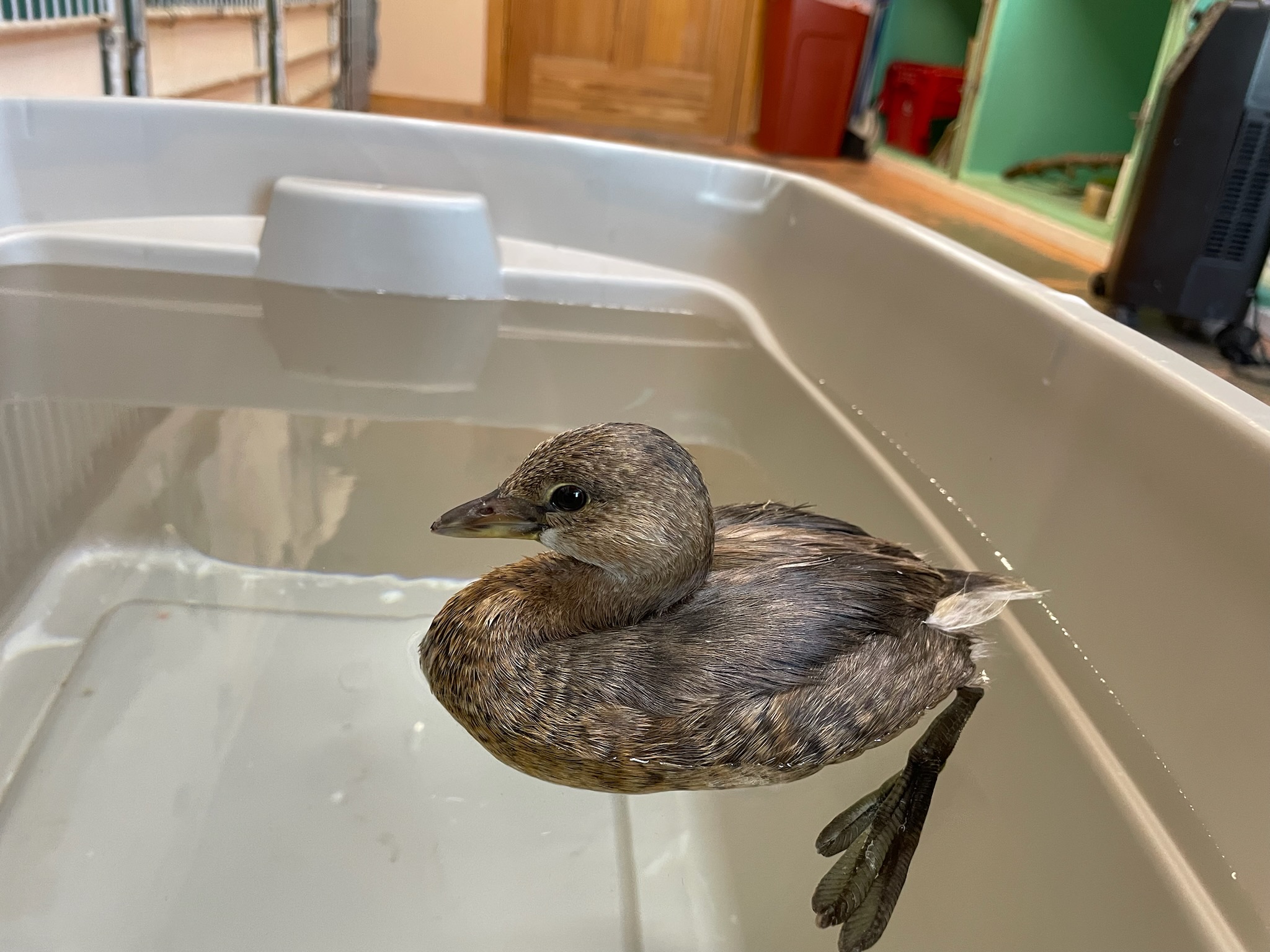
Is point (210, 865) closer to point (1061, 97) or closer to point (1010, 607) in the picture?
point (1010, 607)

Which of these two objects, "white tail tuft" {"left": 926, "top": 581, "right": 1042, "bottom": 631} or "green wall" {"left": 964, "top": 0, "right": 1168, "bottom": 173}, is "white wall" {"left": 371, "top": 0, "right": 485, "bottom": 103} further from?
"white tail tuft" {"left": 926, "top": 581, "right": 1042, "bottom": 631}

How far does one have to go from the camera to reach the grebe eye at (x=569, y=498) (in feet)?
2.28

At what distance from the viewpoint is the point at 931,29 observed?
4.23 metres

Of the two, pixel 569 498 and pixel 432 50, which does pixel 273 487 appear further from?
pixel 432 50

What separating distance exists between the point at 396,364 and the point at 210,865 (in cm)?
97

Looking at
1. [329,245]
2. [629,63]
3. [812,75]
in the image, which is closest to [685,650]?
[329,245]

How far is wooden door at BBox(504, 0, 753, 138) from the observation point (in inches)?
177

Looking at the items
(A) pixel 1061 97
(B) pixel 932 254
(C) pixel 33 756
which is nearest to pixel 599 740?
(C) pixel 33 756

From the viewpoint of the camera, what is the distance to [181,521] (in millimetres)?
1159

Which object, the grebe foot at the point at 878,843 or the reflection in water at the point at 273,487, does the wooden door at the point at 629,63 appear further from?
the grebe foot at the point at 878,843

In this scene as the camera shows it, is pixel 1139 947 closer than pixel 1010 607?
Yes

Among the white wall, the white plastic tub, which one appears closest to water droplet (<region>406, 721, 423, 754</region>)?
the white plastic tub

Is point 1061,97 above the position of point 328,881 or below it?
above

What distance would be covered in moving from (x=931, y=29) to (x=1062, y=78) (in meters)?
0.96
